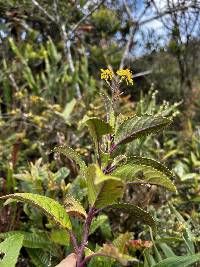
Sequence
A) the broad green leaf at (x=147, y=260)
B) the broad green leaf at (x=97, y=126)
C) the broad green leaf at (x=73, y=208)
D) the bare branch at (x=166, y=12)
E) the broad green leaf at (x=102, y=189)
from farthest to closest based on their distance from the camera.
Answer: the bare branch at (x=166, y=12) < the broad green leaf at (x=147, y=260) < the broad green leaf at (x=73, y=208) < the broad green leaf at (x=97, y=126) < the broad green leaf at (x=102, y=189)

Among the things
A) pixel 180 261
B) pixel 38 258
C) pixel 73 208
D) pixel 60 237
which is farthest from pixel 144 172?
pixel 38 258

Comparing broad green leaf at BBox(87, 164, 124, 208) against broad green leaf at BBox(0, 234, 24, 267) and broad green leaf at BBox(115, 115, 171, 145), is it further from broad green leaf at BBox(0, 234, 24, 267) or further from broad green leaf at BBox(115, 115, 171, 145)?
broad green leaf at BBox(0, 234, 24, 267)

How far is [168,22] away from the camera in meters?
6.49

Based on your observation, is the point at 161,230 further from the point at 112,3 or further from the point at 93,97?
the point at 112,3

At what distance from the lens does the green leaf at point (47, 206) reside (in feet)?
4.61

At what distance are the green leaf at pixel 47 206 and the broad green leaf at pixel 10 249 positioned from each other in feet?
1.04

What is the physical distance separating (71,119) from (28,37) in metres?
2.57

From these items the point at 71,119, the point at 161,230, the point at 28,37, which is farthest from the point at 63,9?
the point at 161,230

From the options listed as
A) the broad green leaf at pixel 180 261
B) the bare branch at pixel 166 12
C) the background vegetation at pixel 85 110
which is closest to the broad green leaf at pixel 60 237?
the background vegetation at pixel 85 110

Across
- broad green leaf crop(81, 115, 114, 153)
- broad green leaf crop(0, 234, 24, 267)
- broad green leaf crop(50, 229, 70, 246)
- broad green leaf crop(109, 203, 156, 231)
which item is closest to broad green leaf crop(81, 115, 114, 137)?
broad green leaf crop(81, 115, 114, 153)

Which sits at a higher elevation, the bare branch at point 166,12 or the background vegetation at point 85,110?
the bare branch at point 166,12

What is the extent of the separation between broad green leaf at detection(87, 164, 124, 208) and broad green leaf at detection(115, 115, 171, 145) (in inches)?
8.5

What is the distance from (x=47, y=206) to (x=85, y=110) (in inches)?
145

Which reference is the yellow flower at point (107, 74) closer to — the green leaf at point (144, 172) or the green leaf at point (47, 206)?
the green leaf at point (144, 172)
